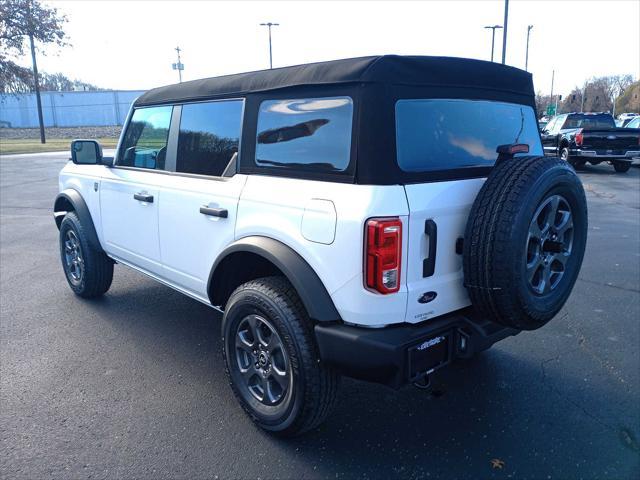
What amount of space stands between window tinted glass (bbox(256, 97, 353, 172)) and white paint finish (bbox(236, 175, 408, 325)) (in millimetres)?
132

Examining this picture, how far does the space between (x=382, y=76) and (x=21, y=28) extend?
123 ft

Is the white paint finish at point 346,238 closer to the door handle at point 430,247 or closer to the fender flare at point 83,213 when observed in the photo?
the door handle at point 430,247

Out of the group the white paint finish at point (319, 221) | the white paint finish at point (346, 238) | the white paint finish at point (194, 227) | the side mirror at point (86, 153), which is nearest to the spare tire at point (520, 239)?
the white paint finish at point (346, 238)

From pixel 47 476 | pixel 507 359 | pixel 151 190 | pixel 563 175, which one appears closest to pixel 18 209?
pixel 151 190

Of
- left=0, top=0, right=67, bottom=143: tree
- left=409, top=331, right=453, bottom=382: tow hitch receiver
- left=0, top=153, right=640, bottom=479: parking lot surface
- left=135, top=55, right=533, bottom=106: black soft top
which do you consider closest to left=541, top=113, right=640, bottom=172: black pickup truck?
left=0, top=153, right=640, bottom=479: parking lot surface

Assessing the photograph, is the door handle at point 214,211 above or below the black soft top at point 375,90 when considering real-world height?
below

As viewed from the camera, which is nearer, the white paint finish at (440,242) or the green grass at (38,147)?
the white paint finish at (440,242)

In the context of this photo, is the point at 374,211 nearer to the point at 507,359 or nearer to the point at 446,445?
the point at 446,445

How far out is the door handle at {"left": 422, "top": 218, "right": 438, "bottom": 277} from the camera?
2.47 meters

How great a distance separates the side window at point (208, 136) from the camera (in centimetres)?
327

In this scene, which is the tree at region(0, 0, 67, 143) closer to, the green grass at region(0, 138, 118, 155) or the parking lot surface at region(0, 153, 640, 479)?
the green grass at region(0, 138, 118, 155)

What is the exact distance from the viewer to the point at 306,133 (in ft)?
9.05

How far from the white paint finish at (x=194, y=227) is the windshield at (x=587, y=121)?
1769cm

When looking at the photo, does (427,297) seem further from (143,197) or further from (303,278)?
(143,197)
